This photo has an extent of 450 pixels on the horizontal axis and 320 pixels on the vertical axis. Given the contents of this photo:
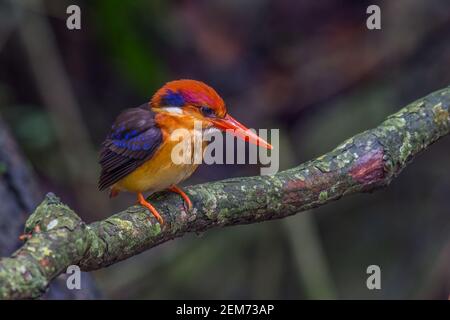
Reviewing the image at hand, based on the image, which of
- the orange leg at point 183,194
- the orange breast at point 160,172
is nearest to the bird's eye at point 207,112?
the orange breast at point 160,172

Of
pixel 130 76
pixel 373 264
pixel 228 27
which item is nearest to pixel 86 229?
pixel 130 76

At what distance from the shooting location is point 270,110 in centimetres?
520

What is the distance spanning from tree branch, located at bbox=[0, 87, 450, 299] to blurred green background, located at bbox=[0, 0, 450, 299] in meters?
1.72

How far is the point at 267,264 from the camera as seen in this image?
4664 mm

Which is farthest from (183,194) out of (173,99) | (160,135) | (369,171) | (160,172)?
(369,171)

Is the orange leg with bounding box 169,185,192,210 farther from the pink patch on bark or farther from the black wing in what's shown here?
the pink patch on bark

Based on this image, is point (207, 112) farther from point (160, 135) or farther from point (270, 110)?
point (270, 110)

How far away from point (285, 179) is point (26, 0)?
2.59 metres

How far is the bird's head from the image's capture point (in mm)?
2809

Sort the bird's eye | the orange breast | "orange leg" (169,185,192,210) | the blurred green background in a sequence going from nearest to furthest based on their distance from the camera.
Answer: "orange leg" (169,185,192,210)
the orange breast
the bird's eye
the blurred green background

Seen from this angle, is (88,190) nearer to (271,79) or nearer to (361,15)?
(271,79)

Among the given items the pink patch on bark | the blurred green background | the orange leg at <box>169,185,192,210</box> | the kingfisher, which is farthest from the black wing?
the blurred green background

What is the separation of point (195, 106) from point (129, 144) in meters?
0.28
